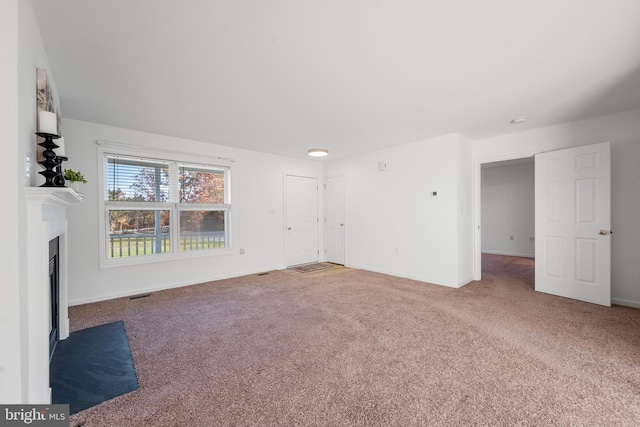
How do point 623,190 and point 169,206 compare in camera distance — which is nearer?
point 623,190

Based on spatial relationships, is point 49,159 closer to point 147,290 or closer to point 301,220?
point 147,290

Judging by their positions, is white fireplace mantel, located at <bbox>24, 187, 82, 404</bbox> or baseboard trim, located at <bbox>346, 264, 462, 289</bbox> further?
baseboard trim, located at <bbox>346, 264, 462, 289</bbox>

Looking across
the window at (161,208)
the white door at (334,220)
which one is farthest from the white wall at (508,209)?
the window at (161,208)

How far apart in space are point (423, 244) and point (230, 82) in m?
3.67

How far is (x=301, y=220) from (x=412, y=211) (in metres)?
2.41

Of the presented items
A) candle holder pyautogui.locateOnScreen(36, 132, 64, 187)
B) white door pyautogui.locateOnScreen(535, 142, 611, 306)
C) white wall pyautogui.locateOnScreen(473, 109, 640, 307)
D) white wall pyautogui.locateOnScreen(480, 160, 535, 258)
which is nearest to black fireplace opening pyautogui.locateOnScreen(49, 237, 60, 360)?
candle holder pyautogui.locateOnScreen(36, 132, 64, 187)

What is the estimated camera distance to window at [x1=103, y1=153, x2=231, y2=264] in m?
3.75

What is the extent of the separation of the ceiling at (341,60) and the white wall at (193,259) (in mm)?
434

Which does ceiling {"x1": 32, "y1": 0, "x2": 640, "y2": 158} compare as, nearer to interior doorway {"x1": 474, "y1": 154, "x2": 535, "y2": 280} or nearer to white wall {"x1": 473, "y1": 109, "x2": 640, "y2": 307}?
white wall {"x1": 473, "y1": 109, "x2": 640, "y2": 307}

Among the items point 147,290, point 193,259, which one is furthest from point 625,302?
point 147,290

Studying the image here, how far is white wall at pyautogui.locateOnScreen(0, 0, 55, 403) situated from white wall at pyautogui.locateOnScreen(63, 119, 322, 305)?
8.66 feet

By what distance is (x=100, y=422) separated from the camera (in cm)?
151

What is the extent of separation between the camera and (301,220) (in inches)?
233

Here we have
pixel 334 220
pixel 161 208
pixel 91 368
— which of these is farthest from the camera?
pixel 334 220
